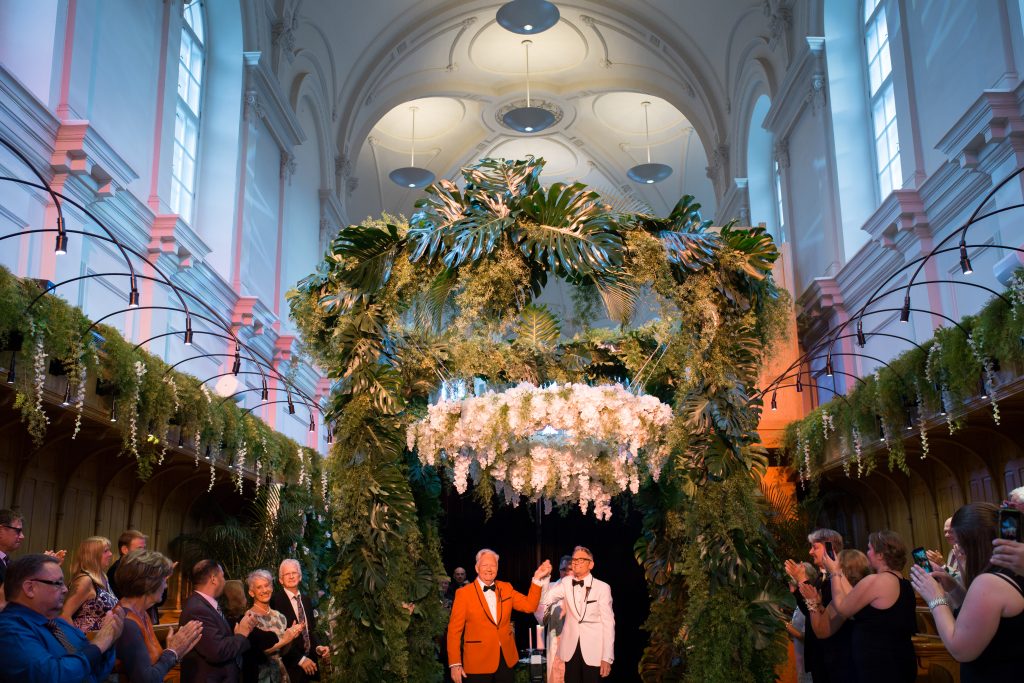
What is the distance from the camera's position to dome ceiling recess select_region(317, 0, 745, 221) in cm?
2030

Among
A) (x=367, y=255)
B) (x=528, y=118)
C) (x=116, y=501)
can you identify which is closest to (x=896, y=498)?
(x=367, y=255)

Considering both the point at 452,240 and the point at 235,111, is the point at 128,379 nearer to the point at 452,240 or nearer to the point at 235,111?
the point at 452,240

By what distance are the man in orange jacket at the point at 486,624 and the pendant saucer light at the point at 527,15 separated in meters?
12.9

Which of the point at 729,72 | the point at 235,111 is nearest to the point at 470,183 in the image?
the point at 235,111

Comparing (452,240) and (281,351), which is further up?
(281,351)

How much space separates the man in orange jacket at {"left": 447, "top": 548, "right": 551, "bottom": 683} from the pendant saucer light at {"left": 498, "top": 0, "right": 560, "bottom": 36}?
12912 mm

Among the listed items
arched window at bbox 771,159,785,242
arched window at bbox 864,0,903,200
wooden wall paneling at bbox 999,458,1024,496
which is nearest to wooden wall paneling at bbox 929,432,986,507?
wooden wall paneling at bbox 999,458,1024,496

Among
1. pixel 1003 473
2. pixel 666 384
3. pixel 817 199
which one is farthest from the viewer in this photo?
pixel 817 199

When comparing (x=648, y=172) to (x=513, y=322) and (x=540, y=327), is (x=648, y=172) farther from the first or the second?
(x=513, y=322)

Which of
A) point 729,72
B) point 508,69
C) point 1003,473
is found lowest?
point 1003,473

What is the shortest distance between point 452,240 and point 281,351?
11.4 m

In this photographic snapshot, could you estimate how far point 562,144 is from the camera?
24969 mm

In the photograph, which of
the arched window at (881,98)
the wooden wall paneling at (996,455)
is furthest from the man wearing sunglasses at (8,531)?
the arched window at (881,98)

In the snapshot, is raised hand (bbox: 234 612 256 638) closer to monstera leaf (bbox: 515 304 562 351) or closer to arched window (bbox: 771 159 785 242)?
monstera leaf (bbox: 515 304 562 351)
